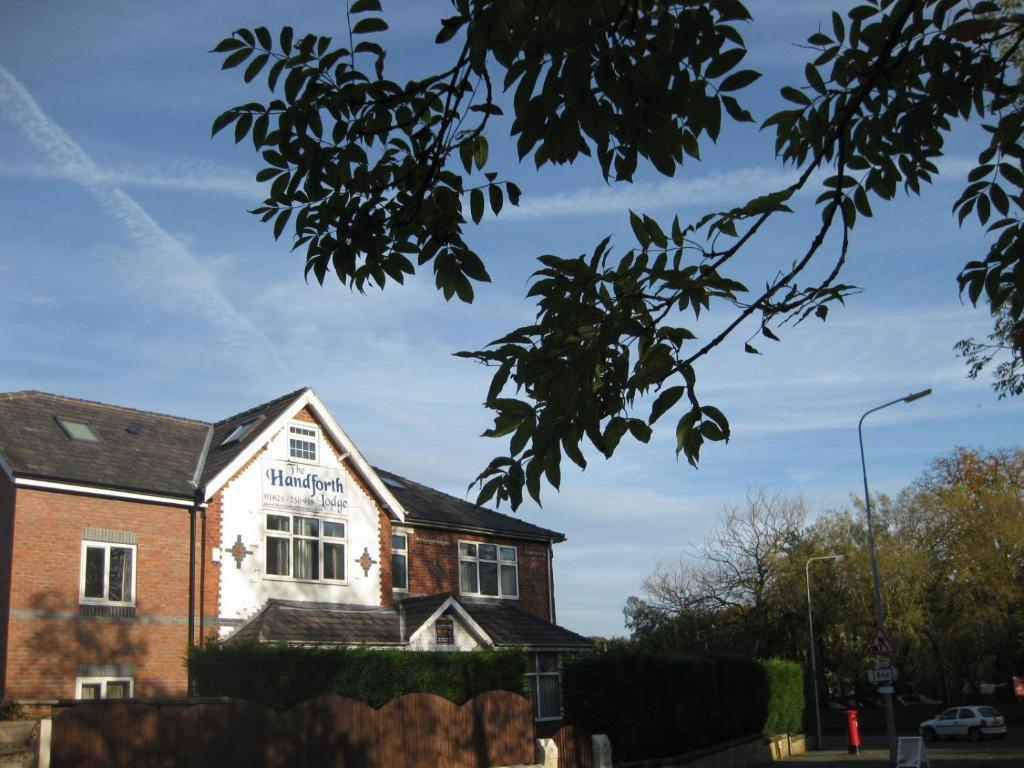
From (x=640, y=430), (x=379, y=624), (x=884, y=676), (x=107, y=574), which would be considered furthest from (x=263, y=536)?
(x=640, y=430)

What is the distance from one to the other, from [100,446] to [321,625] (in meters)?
7.48

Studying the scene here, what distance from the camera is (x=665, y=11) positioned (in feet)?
15.9

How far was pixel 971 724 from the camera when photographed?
4347 centimetres

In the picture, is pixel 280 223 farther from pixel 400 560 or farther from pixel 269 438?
pixel 400 560

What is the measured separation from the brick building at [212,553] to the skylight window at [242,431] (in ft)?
0.39

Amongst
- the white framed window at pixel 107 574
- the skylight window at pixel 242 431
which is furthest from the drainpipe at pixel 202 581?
the skylight window at pixel 242 431

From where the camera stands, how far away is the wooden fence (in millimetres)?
14672

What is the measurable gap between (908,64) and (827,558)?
4645cm

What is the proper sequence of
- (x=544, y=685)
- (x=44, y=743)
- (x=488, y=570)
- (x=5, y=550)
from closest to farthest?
(x=44, y=743)
(x=5, y=550)
(x=544, y=685)
(x=488, y=570)

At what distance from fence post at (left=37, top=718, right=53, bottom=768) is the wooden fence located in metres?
0.32

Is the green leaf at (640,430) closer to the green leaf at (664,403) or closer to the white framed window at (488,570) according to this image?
the green leaf at (664,403)

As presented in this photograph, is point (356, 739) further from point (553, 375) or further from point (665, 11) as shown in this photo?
point (665, 11)

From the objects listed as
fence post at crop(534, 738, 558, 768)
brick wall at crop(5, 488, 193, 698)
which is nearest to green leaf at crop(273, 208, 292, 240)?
fence post at crop(534, 738, 558, 768)

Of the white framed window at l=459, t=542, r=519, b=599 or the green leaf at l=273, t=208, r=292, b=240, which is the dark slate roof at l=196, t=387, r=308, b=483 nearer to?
the white framed window at l=459, t=542, r=519, b=599
